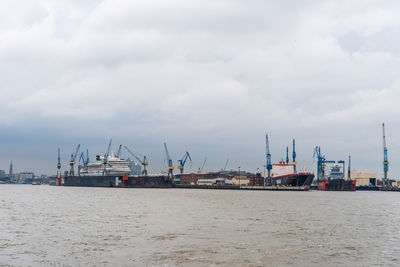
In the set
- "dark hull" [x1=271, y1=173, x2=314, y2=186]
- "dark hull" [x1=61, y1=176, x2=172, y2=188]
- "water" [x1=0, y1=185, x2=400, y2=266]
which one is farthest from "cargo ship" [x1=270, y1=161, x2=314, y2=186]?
"water" [x1=0, y1=185, x2=400, y2=266]

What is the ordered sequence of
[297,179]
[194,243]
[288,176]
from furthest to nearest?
1. [288,176]
2. [297,179]
3. [194,243]

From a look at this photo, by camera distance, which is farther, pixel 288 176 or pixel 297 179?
pixel 288 176

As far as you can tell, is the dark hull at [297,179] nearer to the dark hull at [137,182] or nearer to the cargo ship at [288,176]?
the cargo ship at [288,176]

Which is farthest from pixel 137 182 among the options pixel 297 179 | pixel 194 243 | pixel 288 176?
pixel 194 243

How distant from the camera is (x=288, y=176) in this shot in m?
179

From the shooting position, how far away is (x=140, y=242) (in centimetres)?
2739

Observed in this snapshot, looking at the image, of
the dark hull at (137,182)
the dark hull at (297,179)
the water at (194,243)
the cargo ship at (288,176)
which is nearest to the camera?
the water at (194,243)

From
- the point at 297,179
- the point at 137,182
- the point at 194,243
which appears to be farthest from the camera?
the point at 137,182

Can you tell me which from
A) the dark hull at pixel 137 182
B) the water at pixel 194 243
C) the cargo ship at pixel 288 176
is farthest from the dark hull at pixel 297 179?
the water at pixel 194 243

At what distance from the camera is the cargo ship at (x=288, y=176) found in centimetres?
17038

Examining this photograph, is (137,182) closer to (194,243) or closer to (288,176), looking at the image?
(288,176)

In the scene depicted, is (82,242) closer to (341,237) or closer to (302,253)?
(302,253)

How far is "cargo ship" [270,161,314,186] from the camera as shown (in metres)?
→ 170

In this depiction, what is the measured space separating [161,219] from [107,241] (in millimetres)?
14775
